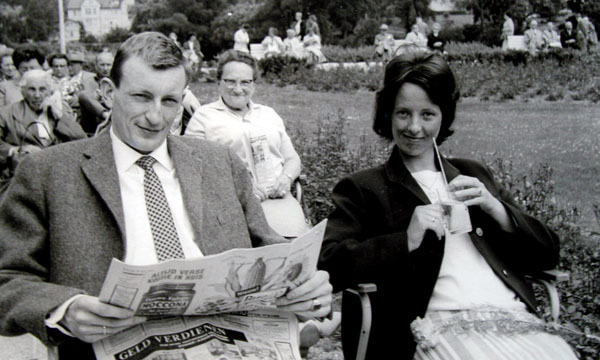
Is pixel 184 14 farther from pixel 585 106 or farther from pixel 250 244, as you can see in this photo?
pixel 250 244

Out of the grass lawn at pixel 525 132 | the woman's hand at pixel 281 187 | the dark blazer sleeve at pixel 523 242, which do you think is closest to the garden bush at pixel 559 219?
the dark blazer sleeve at pixel 523 242

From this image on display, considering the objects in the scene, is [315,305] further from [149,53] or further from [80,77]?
[80,77]

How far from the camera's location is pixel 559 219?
13.8ft

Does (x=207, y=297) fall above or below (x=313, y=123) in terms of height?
above

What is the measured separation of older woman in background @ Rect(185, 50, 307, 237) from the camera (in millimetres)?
4246

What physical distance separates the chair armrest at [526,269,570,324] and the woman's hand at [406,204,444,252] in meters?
0.57

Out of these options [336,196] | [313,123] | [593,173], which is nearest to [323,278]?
[336,196]

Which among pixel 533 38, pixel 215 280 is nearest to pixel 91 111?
pixel 215 280

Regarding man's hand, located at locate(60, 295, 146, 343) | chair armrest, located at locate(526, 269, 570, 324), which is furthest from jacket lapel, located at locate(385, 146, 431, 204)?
man's hand, located at locate(60, 295, 146, 343)

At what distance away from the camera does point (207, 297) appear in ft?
5.95

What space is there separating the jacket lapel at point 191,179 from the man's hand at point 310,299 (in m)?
0.37

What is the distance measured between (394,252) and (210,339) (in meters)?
0.79

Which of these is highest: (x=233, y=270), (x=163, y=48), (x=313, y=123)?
(x=163, y=48)

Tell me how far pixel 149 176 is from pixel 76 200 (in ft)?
0.88
